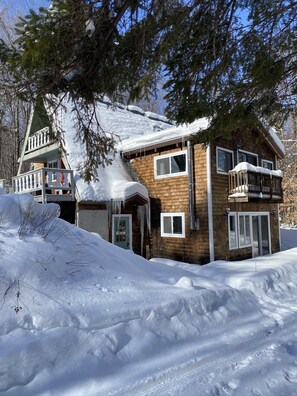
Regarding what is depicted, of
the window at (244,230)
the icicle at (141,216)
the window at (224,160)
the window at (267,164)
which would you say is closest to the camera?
the window at (224,160)

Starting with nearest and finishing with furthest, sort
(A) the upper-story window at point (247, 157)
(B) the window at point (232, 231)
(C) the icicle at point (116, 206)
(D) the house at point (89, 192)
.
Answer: (D) the house at point (89, 192), (C) the icicle at point (116, 206), (B) the window at point (232, 231), (A) the upper-story window at point (247, 157)

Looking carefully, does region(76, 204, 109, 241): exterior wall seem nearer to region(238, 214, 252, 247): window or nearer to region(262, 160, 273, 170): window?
region(238, 214, 252, 247): window

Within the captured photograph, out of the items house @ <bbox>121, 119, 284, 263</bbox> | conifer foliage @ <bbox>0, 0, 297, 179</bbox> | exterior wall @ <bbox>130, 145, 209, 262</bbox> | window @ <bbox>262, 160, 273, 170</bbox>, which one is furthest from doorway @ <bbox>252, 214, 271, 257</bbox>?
conifer foliage @ <bbox>0, 0, 297, 179</bbox>

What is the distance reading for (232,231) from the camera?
12.7 meters

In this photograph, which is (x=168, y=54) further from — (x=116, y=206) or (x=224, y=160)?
(x=224, y=160)

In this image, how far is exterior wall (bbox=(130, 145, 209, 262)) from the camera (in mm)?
11812

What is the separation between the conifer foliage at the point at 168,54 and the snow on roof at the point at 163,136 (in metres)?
5.41

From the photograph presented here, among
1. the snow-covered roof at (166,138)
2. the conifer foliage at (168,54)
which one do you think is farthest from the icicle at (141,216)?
the conifer foliage at (168,54)

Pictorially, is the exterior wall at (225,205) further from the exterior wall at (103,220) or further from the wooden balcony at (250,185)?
the exterior wall at (103,220)

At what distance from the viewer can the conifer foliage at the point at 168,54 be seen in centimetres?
420

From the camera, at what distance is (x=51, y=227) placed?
589cm

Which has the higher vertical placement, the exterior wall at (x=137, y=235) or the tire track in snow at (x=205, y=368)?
the exterior wall at (x=137, y=235)

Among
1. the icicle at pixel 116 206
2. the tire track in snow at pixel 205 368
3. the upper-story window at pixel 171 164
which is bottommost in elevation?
the tire track in snow at pixel 205 368

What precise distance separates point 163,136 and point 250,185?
390 centimetres
